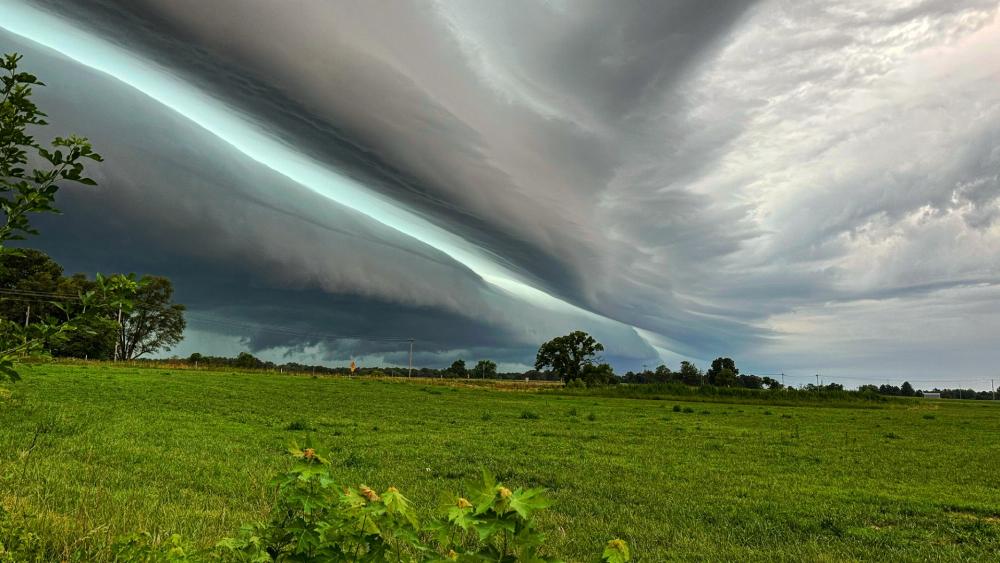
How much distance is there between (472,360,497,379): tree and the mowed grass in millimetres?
147435

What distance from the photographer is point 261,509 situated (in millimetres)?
7098

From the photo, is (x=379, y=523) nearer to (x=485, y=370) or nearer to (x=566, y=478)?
(x=566, y=478)

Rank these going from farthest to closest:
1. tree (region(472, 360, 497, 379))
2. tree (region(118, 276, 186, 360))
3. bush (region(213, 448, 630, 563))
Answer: tree (region(472, 360, 497, 379)) < tree (region(118, 276, 186, 360)) < bush (region(213, 448, 630, 563))

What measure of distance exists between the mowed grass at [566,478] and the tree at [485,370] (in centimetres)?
14744

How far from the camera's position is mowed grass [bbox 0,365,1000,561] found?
656 cm

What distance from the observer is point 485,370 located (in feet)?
550

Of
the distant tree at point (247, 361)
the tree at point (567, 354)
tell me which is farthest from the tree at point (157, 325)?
the tree at point (567, 354)

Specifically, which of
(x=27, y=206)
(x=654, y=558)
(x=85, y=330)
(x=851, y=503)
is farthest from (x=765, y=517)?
(x=27, y=206)

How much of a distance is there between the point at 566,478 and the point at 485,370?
15893 centimetres

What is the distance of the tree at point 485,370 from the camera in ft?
548

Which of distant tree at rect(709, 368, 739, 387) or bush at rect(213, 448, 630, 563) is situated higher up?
bush at rect(213, 448, 630, 563)

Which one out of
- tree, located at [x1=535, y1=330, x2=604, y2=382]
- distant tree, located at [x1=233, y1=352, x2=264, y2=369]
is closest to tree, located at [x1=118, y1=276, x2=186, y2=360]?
distant tree, located at [x1=233, y1=352, x2=264, y2=369]

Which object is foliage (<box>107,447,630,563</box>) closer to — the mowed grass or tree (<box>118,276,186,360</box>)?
the mowed grass

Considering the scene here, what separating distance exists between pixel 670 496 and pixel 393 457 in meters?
6.21
